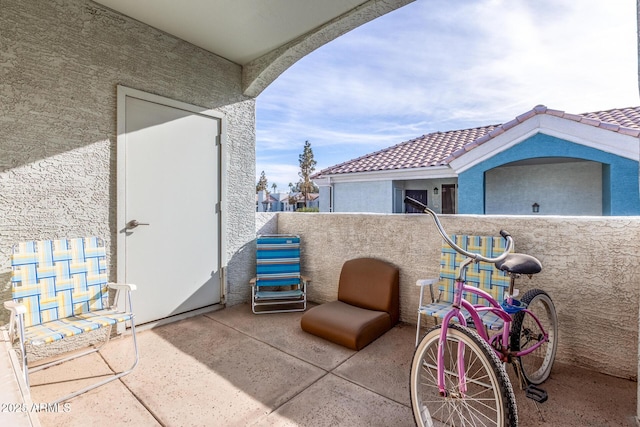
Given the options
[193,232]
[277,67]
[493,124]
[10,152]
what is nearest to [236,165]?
[193,232]

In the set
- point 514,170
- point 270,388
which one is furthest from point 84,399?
point 514,170

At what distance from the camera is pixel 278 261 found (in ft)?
13.8

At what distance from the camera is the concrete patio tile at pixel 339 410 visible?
185 centimetres

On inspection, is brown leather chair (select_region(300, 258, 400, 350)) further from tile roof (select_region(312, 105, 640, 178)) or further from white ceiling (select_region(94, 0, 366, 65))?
tile roof (select_region(312, 105, 640, 178))

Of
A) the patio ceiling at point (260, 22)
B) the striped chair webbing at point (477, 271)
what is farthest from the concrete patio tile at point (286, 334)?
the patio ceiling at point (260, 22)

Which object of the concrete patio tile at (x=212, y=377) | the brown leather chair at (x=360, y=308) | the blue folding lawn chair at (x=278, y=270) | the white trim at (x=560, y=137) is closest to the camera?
the concrete patio tile at (x=212, y=377)

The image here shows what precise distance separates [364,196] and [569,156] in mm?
5377

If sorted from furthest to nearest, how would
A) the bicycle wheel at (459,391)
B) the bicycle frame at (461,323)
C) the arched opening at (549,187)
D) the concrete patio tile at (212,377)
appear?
the arched opening at (549,187)
the concrete patio tile at (212,377)
the bicycle frame at (461,323)
the bicycle wheel at (459,391)

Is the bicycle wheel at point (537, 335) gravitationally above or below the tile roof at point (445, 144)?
below

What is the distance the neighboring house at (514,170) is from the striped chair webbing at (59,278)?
7.45 metres

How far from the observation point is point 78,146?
2867 mm

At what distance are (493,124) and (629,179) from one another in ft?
14.1

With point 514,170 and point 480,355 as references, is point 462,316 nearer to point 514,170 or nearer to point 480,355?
Answer: point 480,355

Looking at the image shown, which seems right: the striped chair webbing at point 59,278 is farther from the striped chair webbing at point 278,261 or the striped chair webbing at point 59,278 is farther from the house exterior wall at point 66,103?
the striped chair webbing at point 278,261
